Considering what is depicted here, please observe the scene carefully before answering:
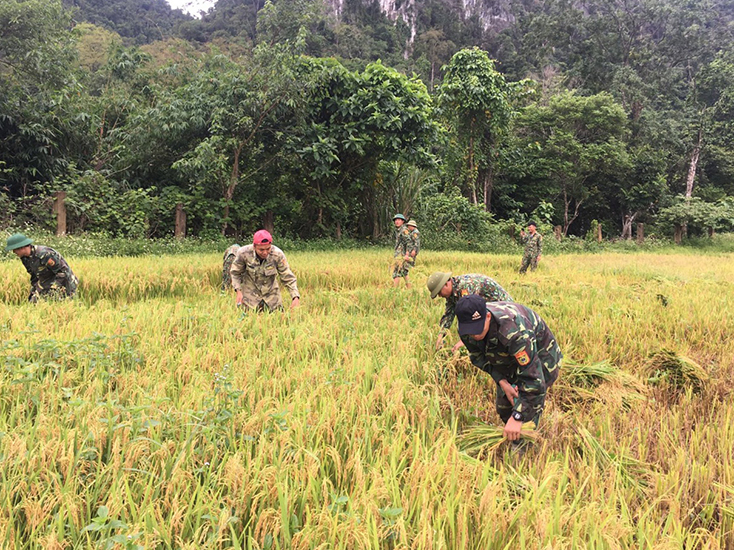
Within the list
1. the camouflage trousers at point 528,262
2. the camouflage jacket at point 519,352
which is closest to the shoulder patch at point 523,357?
the camouflage jacket at point 519,352

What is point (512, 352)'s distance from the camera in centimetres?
223

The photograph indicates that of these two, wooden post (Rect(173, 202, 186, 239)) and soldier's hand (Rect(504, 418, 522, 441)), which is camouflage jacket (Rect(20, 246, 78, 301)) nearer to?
soldier's hand (Rect(504, 418, 522, 441))

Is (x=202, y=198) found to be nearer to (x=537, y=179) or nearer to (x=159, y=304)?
(x=159, y=304)

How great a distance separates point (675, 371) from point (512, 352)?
78.5 inches

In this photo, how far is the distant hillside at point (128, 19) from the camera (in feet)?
108

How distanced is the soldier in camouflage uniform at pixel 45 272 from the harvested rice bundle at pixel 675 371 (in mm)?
5854

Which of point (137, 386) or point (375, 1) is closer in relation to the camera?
point (137, 386)

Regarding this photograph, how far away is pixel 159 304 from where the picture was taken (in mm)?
4738

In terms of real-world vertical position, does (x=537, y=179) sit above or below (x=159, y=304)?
above

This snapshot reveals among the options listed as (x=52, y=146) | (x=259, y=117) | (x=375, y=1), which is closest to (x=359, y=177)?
(x=259, y=117)

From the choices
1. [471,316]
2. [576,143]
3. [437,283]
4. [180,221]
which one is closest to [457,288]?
[437,283]

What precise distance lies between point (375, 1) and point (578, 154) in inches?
1836

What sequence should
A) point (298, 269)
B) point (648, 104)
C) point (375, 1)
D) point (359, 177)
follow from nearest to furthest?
point (298, 269)
point (359, 177)
point (648, 104)
point (375, 1)

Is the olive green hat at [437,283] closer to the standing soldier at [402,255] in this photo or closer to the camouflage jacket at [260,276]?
the camouflage jacket at [260,276]
